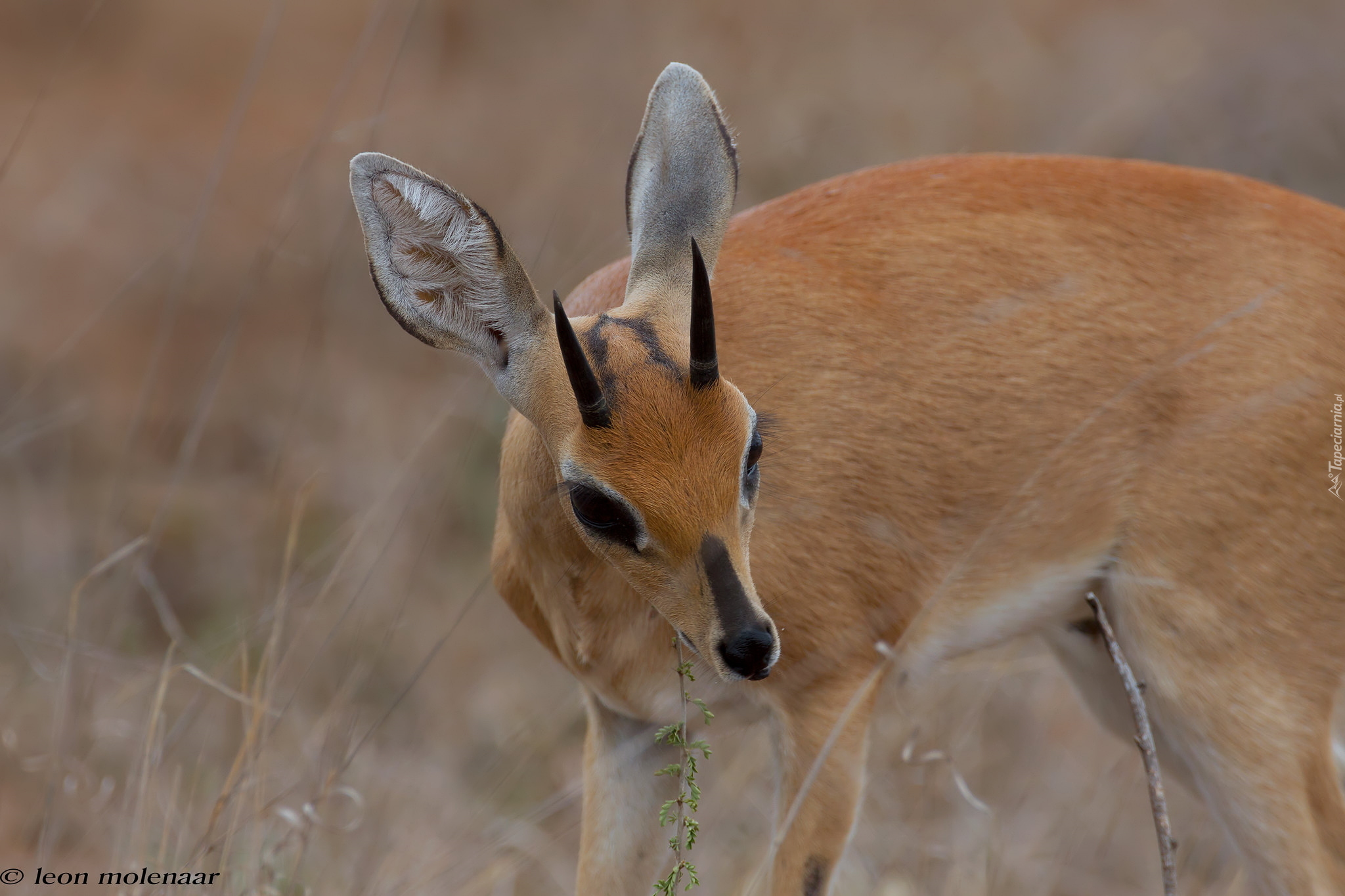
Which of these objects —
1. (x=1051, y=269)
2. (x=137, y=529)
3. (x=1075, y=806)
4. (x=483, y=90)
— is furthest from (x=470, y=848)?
(x=483, y=90)

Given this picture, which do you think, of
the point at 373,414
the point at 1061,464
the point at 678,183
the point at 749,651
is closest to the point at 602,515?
the point at 749,651

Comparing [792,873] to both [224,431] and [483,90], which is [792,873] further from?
[483,90]

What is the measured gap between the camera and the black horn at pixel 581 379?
263 cm

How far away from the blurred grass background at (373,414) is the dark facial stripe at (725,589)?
1.12m

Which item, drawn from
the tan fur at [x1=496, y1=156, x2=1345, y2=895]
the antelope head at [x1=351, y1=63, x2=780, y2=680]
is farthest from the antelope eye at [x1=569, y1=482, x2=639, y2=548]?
the tan fur at [x1=496, y1=156, x2=1345, y2=895]

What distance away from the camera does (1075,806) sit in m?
5.72

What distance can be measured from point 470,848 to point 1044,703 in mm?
3225

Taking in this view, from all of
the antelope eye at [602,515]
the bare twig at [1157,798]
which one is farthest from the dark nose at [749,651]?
the bare twig at [1157,798]

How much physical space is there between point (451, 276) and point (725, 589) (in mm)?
981

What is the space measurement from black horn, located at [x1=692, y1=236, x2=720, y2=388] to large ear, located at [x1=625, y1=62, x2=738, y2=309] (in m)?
0.57

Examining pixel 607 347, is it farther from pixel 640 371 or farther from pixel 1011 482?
pixel 1011 482

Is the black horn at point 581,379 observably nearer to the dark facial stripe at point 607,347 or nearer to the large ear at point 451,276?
the dark facial stripe at point 607,347

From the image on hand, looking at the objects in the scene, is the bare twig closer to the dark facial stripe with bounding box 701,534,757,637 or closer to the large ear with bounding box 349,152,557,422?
the dark facial stripe with bounding box 701,534,757,637

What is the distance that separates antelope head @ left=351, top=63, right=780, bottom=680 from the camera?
2746 millimetres
